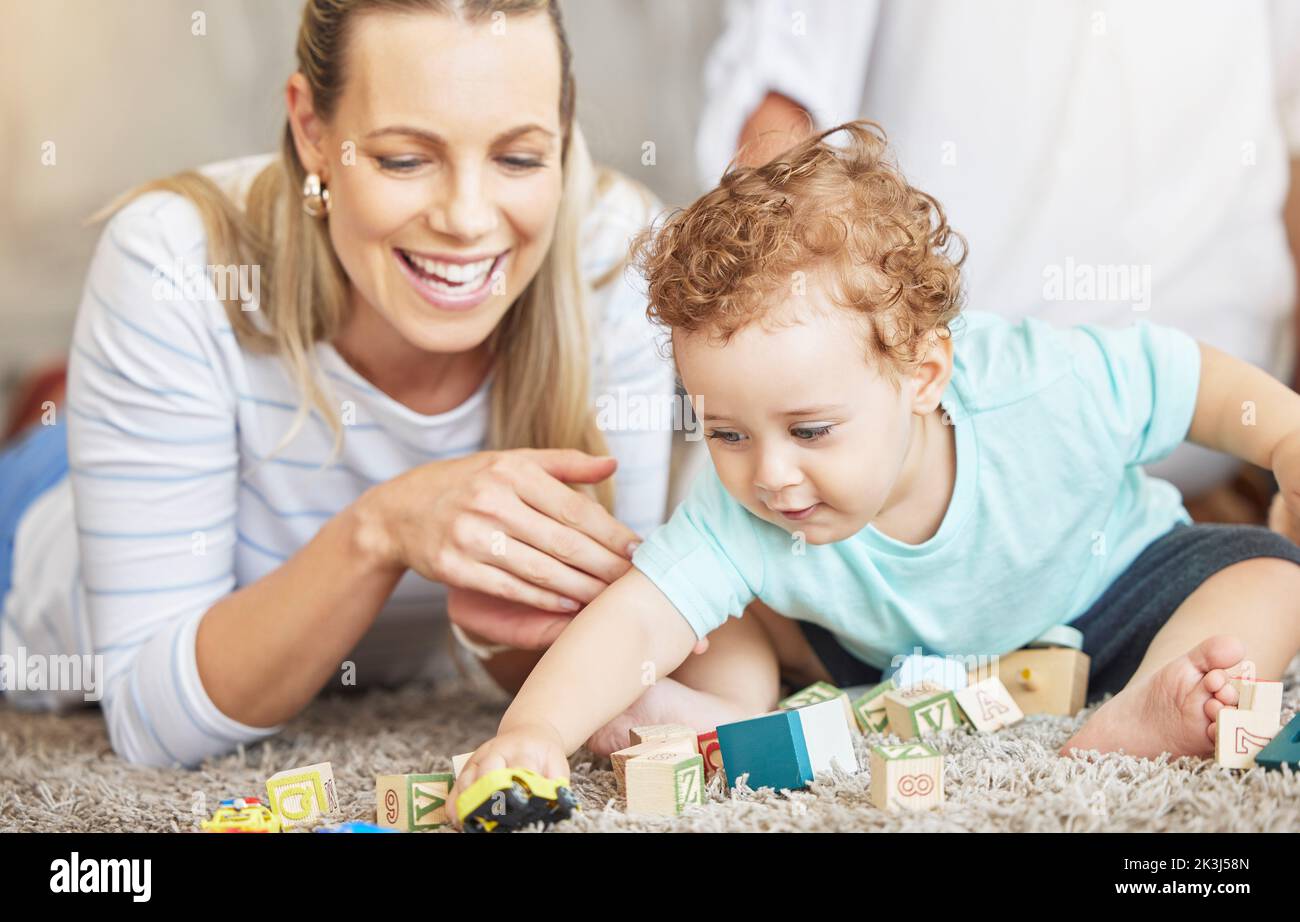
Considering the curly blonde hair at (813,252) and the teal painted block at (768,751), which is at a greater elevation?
the curly blonde hair at (813,252)

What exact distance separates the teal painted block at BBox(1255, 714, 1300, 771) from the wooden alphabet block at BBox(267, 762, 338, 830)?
0.65 metres

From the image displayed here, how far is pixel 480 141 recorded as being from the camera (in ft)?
3.63

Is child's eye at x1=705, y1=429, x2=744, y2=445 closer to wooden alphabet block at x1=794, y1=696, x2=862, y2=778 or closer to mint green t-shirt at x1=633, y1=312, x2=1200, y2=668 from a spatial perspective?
mint green t-shirt at x1=633, y1=312, x2=1200, y2=668

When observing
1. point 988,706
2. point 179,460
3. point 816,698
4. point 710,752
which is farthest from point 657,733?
point 179,460

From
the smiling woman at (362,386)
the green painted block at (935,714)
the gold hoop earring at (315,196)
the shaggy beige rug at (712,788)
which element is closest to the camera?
the shaggy beige rug at (712,788)

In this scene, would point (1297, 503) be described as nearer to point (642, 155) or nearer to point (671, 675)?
point (671, 675)

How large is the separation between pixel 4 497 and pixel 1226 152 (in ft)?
5.58

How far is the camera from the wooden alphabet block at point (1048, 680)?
1060mm

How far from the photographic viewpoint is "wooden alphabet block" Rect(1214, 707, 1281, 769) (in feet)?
2.72

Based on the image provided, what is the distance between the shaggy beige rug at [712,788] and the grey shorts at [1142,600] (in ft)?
0.33

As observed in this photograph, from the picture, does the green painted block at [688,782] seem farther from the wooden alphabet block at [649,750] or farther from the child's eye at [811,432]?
the child's eye at [811,432]

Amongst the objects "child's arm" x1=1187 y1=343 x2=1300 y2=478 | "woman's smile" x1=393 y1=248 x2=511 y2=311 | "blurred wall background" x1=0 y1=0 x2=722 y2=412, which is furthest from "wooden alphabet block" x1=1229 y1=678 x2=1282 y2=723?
"blurred wall background" x1=0 y1=0 x2=722 y2=412

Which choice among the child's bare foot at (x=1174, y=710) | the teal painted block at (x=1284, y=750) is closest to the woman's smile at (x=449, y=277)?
the child's bare foot at (x=1174, y=710)

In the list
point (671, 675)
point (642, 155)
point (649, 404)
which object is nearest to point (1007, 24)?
point (642, 155)
